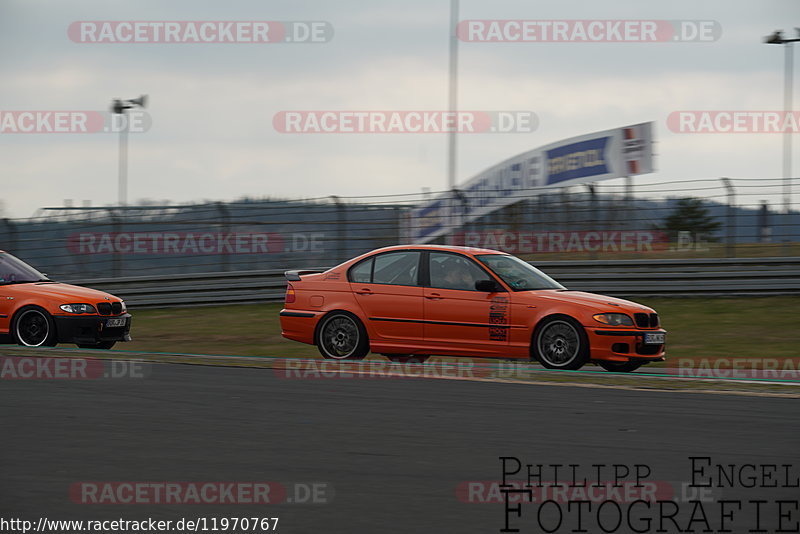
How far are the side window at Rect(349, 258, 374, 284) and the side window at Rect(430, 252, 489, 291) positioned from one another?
2.59 ft

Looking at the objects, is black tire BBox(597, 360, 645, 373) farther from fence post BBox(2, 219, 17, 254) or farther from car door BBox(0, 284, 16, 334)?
fence post BBox(2, 219, 17, 254)

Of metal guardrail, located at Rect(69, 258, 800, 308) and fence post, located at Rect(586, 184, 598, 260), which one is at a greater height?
fence post, located at Rect(586, 184, 598, 260)

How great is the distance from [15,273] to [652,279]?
423 inches

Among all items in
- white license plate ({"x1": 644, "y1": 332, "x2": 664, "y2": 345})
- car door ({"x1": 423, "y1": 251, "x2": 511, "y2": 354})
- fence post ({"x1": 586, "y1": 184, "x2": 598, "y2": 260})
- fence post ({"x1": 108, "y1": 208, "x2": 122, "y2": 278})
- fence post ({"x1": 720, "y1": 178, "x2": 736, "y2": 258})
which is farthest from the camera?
fence post ({"x1": 108, "y1": 208, "x2": 122, "y2": 278})

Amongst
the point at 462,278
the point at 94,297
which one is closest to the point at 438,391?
the point at 462,278

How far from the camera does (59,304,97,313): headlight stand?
14235 mm

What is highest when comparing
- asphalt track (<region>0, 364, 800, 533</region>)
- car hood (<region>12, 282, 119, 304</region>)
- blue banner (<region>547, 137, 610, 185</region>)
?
blue banner (<region>547, 137, 610, 185</region>)

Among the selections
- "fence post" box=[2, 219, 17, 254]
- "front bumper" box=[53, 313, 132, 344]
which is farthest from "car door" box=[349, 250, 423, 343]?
"fence post" box=[2, 219, 17, 254]

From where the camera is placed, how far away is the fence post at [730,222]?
19.0m

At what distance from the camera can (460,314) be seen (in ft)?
40.4

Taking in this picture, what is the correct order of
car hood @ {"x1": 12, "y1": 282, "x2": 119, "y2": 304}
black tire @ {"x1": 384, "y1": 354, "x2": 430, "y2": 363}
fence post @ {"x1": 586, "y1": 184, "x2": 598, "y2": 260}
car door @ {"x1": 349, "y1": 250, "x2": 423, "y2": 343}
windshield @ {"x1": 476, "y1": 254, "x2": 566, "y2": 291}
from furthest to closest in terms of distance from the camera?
fence post @ {"x1": 586, "y1": 184, "x2": 598, "y2": 260}, car hood @ {"x1": 12, "y1": 282, "x2": 119, "y2": 304}, black tire @ {"x1": 384, "y1": 354, "x2": 430, "y2": 363}, car door @ {"x1": 349, "y1": 250, "x2": 423, "y2": 343}, windshield @ {"x1": 476, "y1": 254, "x2": 566, "y2": 291}


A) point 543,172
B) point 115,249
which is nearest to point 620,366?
point 115,249

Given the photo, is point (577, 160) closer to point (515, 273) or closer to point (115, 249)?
point (115, 249)

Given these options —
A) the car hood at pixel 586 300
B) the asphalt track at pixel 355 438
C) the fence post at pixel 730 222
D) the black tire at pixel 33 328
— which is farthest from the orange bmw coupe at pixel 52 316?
the fence post at pixel 730 222
